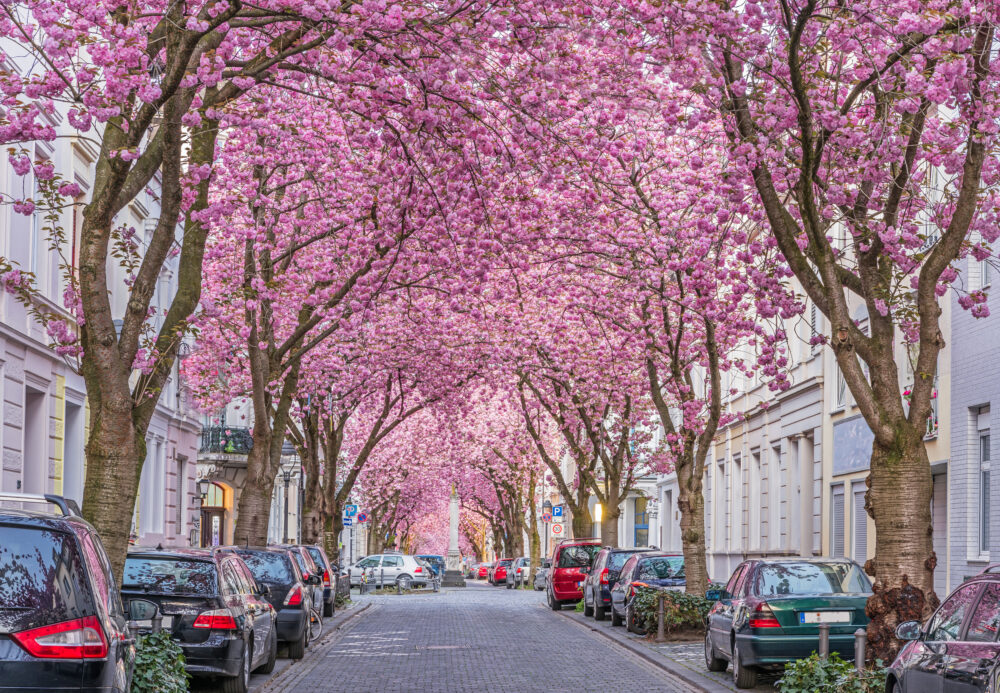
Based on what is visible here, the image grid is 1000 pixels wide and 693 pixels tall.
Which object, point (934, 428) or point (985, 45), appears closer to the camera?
point (985, 45)

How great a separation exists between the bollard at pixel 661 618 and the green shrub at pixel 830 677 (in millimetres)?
9407

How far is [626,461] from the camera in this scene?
134ft

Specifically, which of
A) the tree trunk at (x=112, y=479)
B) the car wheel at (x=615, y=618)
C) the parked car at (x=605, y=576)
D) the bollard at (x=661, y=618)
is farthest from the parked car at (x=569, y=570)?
the tree trunk at (x=112, y=479)

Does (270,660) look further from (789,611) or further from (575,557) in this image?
(575,557)

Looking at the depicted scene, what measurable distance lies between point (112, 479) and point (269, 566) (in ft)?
24.6

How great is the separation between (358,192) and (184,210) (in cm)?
660

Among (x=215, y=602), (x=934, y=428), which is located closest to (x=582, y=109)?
(x=215, y=602)

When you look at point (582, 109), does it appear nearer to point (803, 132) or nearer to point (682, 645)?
point (803, 132)

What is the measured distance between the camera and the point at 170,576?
556 inches

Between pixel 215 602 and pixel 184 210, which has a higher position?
pixel 184 210

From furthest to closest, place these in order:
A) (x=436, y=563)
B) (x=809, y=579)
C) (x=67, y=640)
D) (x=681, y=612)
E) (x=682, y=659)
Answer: (x=436, y=563), (x=681, y=612), (x=682, y=659), (x=809, y=579), (x=67, y=640)

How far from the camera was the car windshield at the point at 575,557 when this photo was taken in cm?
3744

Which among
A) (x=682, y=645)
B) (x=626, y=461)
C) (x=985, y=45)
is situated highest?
(x=985, y=45)

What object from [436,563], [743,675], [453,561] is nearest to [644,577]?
[743,675]
